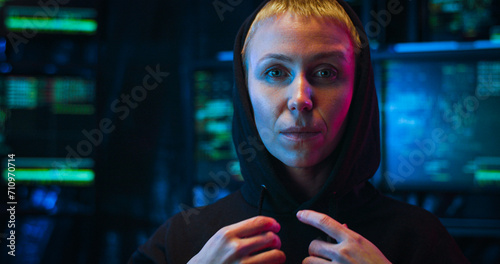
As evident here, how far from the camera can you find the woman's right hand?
76 cm

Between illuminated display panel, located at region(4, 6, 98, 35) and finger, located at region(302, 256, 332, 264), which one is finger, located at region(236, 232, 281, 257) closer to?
finger, located at region(302, 256, 332, 264)

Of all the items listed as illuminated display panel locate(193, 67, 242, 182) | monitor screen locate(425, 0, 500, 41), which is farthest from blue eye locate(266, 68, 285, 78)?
monitor screen locate(425, 0, 500, 41)

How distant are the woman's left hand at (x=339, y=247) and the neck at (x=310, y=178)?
13 centimetres

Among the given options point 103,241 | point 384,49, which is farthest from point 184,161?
point 384,49

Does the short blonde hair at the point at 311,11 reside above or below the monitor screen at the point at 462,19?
below

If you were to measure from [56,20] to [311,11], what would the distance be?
1.56 metres

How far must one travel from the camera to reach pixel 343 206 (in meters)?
0.91

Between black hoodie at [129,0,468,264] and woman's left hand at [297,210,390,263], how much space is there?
3.5 inches

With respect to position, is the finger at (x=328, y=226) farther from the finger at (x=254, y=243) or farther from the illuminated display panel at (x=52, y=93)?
the illuminated display panel at (x=52, y=93)

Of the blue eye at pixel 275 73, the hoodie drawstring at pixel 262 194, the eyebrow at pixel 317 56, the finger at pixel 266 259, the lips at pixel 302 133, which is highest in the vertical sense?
the eyebrow at pixel 317 56

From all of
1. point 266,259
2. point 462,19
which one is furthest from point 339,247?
point 462,19

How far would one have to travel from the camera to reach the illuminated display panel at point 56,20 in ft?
6.25

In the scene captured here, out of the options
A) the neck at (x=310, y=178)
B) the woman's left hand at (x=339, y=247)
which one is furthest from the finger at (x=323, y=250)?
the neck at (x=310, y=178)

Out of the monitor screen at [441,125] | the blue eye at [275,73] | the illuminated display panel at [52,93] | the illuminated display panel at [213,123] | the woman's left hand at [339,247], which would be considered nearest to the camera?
the woman's left hand at [339,247]
